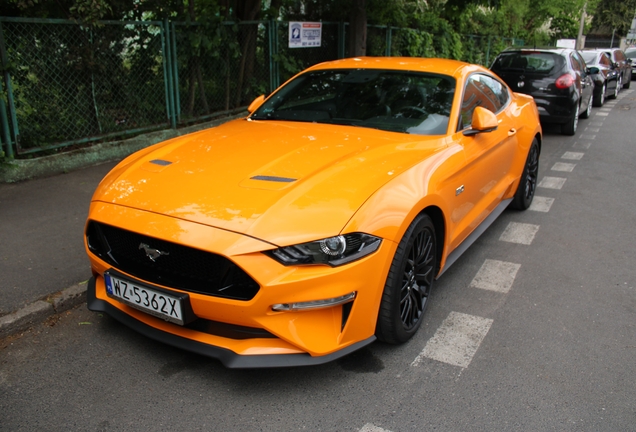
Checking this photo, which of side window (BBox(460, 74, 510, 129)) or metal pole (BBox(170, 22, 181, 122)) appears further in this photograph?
metal pole (BBox(170, 22, 181, 122))

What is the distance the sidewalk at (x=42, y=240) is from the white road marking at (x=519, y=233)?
11.9 feet

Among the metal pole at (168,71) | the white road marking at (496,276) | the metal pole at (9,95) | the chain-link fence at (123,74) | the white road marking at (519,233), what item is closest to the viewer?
the white road marking at (496,276)

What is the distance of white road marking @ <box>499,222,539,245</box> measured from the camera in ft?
16.7

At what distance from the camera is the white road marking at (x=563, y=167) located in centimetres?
784

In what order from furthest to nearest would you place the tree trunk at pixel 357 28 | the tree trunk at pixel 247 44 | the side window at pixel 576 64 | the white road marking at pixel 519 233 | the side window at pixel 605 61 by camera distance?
the side window at pixel 605 61 < the tree trunk at pixel 357 28 < the side window at pixel 576 64 < the tree trunk at pixel 247 44 < the white road marking at pixel 519 233

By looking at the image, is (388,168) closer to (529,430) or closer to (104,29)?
(529,430)

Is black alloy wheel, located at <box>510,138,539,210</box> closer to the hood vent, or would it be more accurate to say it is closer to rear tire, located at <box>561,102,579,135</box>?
the hood vent

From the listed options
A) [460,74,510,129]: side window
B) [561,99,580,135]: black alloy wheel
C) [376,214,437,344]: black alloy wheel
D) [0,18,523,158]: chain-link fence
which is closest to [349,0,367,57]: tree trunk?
[0,18,523,158]: chain-link fence

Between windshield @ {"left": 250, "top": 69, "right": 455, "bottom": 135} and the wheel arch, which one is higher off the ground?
windshield @ {"left": 250, "top": 69, "right": 455, "bottom": 135}

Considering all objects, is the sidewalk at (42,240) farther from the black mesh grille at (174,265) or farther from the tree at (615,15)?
the tree at (615,15)

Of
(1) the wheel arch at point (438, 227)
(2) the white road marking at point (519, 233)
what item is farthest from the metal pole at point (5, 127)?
(2) the white road marking at point (519, 233)

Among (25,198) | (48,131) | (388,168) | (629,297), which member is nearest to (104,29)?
(48,131)

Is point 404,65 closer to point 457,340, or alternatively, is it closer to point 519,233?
Answer: point 519,233

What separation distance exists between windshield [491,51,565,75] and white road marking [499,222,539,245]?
18.5 ft
